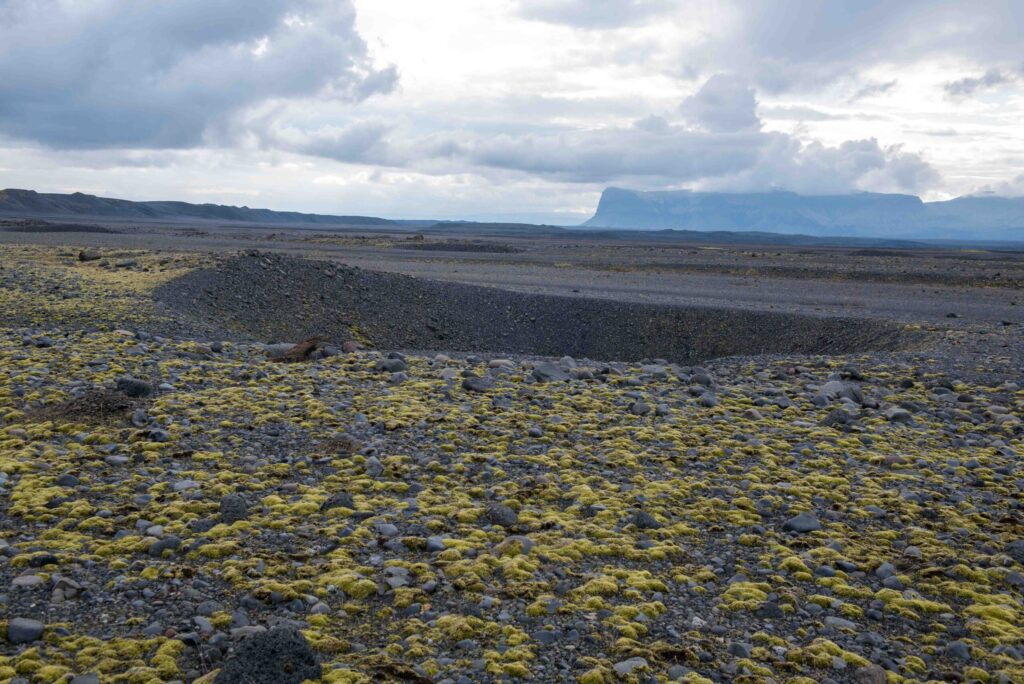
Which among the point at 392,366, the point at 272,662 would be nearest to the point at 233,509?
the point at 272,662

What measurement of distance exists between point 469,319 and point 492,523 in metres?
18.1

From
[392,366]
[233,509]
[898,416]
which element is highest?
[392,366]

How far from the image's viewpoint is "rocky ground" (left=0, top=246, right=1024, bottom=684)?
6.10m

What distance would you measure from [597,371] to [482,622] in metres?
8.84

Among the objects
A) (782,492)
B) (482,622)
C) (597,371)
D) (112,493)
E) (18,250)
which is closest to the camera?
(482,622)

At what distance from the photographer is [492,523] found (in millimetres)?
8469

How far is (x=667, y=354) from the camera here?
24422 mm

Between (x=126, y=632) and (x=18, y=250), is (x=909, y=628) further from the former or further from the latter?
(x=18, y=250)

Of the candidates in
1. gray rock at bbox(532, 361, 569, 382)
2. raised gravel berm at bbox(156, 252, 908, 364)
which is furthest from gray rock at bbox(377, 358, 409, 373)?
raised gravel berm at bbox(156, 252, 908, 364)

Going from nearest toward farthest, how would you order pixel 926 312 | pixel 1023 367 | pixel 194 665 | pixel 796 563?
pixel 194 665 < pixel 796 563 < pixel 1023 367 < pixel 926 312

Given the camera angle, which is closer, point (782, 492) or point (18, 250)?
point (782, 492)

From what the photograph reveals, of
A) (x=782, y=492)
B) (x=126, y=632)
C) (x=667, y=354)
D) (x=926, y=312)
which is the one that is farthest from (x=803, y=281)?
(x=126, y=632)

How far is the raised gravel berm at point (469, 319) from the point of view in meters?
22.4

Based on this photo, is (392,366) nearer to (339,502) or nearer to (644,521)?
(339,502)
